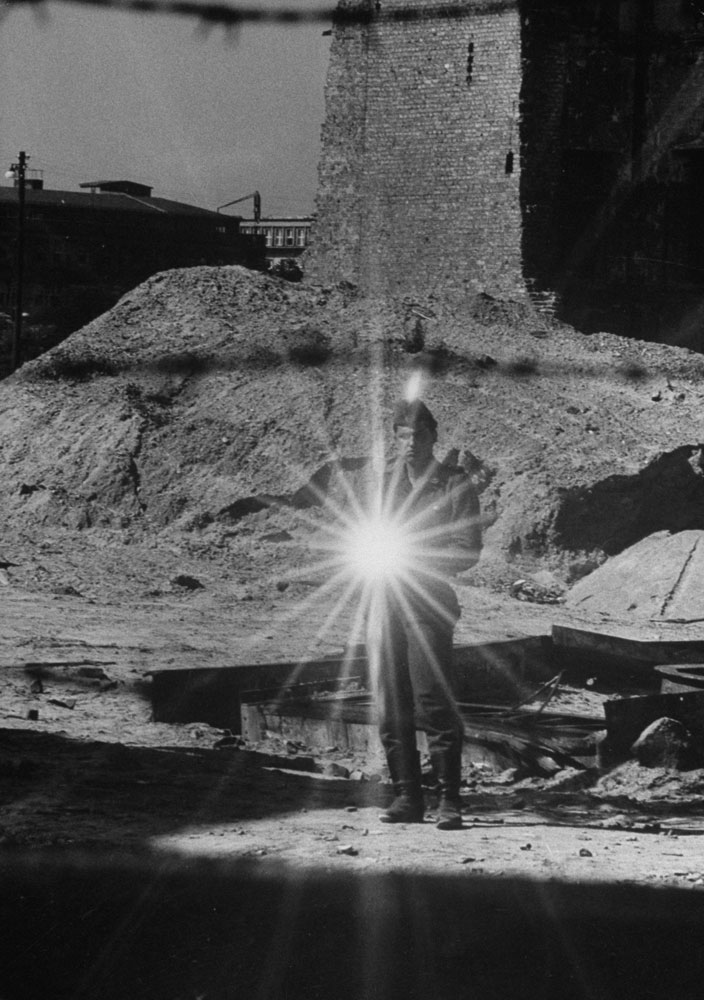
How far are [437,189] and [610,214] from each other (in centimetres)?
280

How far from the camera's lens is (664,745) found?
8562mm

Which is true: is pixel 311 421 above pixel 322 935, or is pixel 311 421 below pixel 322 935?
above

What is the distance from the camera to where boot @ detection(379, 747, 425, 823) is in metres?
6.29

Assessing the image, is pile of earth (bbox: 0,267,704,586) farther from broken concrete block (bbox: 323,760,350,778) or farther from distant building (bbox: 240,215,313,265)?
distant building (bbox: 240,215,313,265)

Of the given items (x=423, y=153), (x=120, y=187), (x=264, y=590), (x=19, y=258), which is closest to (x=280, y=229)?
(x=120, y=187)

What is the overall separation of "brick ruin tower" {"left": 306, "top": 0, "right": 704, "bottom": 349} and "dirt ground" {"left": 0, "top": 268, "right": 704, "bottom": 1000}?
251 cm

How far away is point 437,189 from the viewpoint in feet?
73.9

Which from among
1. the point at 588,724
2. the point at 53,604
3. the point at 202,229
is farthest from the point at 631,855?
the point at 202,229

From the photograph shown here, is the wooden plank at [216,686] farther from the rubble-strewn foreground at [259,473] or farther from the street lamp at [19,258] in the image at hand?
the street lamp at [19,258]

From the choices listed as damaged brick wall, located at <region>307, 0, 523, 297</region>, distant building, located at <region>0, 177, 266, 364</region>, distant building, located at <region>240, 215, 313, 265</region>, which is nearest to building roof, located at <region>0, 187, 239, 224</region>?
distant building, located at <region>0, 177, 266, 364</region>

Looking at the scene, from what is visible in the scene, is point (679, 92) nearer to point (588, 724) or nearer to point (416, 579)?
point (588, 724)

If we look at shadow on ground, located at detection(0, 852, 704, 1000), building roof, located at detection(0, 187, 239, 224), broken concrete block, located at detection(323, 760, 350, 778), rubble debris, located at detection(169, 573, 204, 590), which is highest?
building roof, located at detection(0, 187, 239, 224)

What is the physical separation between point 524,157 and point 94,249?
2223cm

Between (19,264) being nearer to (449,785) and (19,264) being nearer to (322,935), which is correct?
(449,785)
